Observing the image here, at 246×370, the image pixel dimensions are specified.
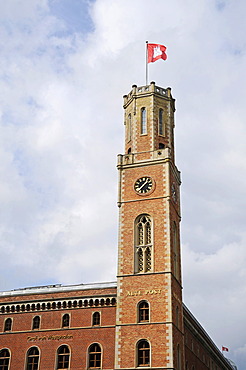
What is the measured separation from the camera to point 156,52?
6328cm

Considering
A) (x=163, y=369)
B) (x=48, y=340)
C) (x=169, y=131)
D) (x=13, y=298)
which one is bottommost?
(x=163, y=369)

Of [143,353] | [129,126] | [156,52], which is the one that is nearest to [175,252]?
[143,353]

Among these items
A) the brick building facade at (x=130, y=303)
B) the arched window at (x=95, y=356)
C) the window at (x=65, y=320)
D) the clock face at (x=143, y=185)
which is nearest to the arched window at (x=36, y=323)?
the brick building facade at (x=130, y=303)

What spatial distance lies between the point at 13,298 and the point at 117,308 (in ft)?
43.6

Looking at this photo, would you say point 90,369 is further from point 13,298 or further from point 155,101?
point 155,101

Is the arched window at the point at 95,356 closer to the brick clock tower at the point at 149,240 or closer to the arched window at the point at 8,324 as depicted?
the brick clock tower at the point at 149,240

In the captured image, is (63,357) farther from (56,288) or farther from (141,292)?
(141,292)

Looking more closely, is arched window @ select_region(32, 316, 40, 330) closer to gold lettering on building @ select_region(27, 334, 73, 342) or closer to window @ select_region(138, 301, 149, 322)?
gold lettering on building @ select_region(27, 334, 73, 342)

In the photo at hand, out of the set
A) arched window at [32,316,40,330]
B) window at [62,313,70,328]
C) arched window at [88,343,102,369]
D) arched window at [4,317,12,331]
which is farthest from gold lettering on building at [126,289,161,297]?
arched window at [4,317,12,331]

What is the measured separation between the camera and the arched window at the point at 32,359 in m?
54.0

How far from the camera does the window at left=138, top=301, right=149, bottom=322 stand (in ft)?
168

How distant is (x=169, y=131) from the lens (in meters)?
63.4

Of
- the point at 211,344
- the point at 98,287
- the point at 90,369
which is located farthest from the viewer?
the point at 211,344

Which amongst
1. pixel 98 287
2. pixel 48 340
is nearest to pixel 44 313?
pixel 48 340
